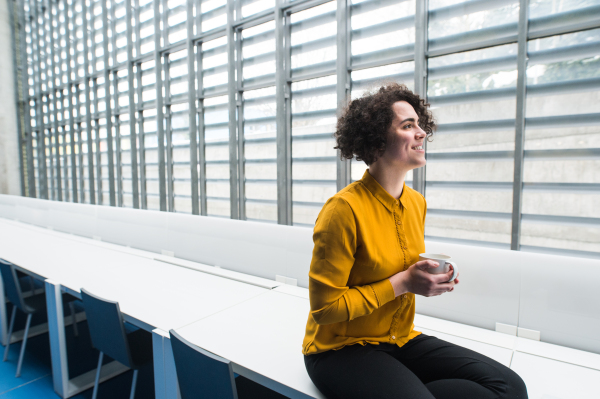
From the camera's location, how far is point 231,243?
333 centimetres

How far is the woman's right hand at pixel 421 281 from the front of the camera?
1.18 metres

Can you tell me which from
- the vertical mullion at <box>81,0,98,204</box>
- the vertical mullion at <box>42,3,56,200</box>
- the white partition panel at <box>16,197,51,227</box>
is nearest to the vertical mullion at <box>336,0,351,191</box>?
the white partition panel at <box>16,197,51,227</box>

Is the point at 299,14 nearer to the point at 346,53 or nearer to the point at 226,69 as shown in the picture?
the point at 346,53

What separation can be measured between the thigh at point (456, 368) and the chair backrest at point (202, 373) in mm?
648

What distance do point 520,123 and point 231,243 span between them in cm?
271

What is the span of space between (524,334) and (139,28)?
6830 mm

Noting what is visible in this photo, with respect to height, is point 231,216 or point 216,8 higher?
point 216,8

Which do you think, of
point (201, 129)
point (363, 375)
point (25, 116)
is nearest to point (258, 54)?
point (201, 129)

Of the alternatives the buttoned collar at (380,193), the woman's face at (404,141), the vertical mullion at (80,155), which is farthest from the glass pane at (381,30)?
the vertical mullion at (80,155)

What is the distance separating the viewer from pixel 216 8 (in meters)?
4.98

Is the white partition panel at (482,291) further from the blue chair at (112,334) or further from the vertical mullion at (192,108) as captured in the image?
the vertical mullion at (192,108)

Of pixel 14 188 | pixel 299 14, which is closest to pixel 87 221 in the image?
pixel 299 14

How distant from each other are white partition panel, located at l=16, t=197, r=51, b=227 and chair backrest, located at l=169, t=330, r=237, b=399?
5.98 m

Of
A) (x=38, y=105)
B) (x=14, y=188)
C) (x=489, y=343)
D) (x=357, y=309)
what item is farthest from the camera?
(x=14, y=188)
